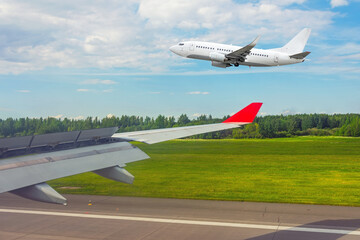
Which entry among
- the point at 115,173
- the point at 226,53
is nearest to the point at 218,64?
the point at 226,53

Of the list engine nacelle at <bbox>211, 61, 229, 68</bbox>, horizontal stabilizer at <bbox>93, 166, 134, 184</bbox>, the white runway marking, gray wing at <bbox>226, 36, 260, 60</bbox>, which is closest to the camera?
horizontal stabilizer at <bbox>93, 166, 134, 184</bbox>

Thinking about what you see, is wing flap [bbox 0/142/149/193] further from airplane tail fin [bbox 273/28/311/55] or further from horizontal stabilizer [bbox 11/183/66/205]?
airplane tail fin [bbox 273/28/311/55]

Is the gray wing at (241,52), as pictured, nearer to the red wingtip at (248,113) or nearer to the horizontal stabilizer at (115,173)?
the red wingtip at (248,113)

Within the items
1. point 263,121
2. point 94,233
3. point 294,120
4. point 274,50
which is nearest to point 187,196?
point 94,233

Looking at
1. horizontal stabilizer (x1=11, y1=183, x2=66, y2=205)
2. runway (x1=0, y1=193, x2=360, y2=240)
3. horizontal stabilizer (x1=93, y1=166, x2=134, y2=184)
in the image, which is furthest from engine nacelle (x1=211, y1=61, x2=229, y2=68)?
horizontal stabilizer (x1=11, y1=183, x2=66, y2=205)

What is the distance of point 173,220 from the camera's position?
13.5 metres

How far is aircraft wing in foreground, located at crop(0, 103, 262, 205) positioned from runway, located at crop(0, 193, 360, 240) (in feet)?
17.6

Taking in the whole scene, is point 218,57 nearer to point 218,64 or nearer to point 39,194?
point 218,64

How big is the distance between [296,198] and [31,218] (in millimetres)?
13257

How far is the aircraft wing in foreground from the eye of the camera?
5242 mm

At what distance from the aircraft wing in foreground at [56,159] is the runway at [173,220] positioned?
17.6 feet

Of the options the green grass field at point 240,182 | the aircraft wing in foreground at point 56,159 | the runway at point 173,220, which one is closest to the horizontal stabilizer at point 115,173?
the aircraft wing in foreground at point 56,159

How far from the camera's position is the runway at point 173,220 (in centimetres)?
1189

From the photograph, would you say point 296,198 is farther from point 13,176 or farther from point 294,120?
point 294,120
